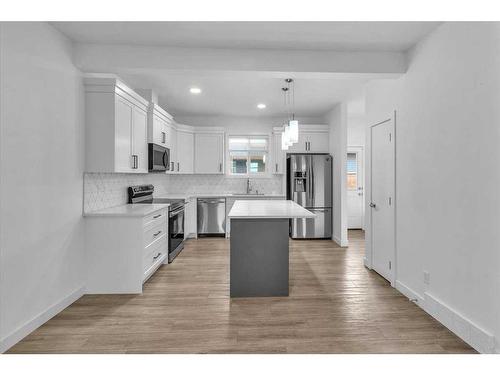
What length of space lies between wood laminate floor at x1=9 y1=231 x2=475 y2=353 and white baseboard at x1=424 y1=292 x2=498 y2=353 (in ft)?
0.17

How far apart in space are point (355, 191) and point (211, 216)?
3660 millimetres

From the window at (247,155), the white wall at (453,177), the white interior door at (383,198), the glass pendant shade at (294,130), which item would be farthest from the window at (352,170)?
the glass pendant shade at (294,130)

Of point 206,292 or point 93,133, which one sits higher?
point 93,133

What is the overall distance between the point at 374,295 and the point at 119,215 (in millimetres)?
2818

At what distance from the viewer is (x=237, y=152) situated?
661cm

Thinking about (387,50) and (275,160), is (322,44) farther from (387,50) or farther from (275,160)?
(275,160)

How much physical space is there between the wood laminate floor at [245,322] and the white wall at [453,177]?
0.28 m

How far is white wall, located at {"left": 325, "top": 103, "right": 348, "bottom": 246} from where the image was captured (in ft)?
17.5

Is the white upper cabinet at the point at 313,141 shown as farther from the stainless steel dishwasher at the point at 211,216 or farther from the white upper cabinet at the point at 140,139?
the white upper cabinet at the point at 140,139

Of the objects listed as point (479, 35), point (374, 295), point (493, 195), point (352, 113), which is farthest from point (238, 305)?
point (352, 113)

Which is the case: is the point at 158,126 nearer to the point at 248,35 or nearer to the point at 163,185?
the point at 163,185

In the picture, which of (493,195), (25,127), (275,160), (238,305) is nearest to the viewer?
(493,195)

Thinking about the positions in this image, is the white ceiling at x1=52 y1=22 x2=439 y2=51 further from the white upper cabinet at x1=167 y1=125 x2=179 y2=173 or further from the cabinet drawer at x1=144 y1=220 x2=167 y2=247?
the white upper cabinet at x1=167 y1=125 x2=179 y2=173

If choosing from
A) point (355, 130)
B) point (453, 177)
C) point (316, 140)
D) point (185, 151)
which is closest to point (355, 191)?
point (355, 130)
